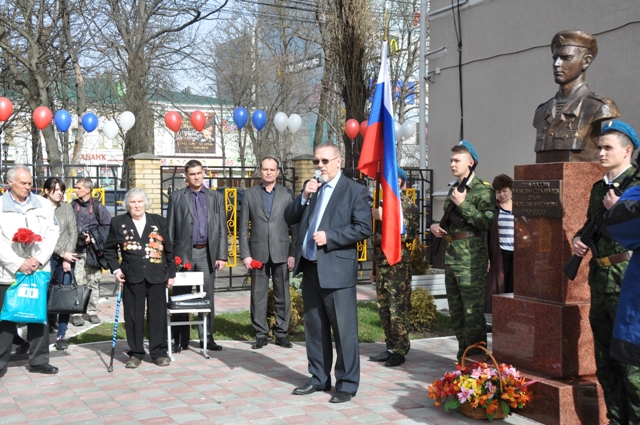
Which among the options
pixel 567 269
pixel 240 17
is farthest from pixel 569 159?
pixel 240 17

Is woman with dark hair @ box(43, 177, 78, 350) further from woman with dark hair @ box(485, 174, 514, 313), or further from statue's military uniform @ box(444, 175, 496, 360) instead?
woman with dark hair @ box(485, 174, 514, 313)

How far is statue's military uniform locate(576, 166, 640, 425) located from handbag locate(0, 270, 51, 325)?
184 inches

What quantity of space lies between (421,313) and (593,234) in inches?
172

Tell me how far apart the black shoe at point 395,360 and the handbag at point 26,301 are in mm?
3199

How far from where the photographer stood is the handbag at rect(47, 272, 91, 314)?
715cm

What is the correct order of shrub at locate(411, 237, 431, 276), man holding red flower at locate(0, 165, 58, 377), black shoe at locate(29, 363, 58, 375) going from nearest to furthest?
man holding red flower at locate(0, 165, 58, 377) → black shoe at locate(29, 363, 58, 375) → shrub at locate(411, 237, 431, 276)

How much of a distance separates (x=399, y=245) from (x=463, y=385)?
1536 millimetres

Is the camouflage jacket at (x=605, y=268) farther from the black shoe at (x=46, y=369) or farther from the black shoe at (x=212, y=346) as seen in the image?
the black shoe at (x=46, y=369)

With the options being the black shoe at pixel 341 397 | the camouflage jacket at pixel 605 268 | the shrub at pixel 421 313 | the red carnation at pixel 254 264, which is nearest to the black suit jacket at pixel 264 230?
the red carnation at pixel 254 264

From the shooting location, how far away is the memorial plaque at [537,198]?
5434 millimetres

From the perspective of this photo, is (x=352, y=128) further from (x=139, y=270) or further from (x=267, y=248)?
(x=139, y=270)

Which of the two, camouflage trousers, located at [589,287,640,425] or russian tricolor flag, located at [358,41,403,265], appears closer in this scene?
camouflage trousers, located at [589,287,640,425]

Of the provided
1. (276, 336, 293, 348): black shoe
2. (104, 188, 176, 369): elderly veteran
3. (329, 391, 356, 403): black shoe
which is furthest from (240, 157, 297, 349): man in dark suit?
(329, 391, 356, 403): black shoe

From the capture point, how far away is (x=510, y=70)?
494 inches
